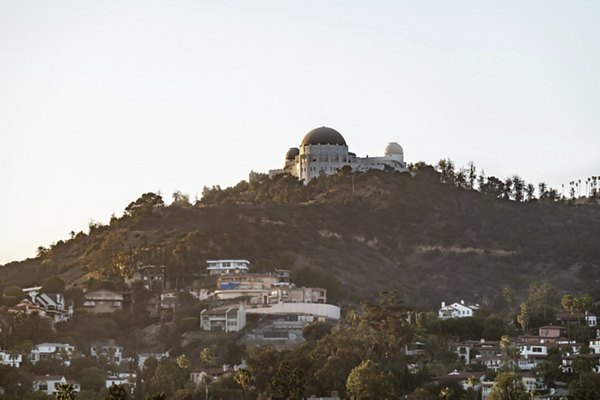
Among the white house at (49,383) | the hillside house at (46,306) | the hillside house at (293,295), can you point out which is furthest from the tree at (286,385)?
the hillside house at (46,306)

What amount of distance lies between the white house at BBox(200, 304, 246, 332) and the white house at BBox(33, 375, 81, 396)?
15.7 metres

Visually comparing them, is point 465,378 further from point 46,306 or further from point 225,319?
point 46,306

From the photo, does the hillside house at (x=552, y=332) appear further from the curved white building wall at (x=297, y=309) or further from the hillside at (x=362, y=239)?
the hillside at (x=362, y=239)

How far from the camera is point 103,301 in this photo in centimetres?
11462

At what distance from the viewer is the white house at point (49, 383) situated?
307 ft

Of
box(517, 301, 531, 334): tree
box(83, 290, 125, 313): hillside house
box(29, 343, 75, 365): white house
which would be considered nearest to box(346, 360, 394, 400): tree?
box(517, 301, 531, 334): tree

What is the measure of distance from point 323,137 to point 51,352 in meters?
54.6

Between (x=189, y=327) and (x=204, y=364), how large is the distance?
8.40 meters

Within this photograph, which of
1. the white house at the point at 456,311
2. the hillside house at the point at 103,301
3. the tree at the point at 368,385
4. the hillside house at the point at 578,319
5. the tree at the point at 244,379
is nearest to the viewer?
the tree at the point at 368,385

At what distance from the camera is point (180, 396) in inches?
3435

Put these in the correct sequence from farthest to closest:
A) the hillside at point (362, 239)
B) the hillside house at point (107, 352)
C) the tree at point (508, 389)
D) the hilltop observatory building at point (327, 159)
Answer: the hilltop observatory building at point (327, 159) → the hillside at point (362, 239) → the hillside house at point (107, 352) → the tree at point (508, 389)

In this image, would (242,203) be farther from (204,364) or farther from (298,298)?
(204,364)

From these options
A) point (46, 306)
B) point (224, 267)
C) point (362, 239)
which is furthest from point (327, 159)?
point (46, 306)

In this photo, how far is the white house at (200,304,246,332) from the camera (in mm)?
107875
